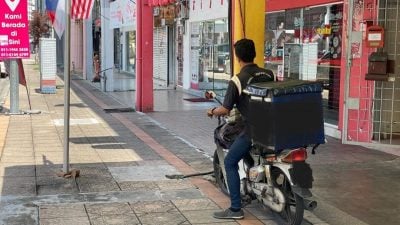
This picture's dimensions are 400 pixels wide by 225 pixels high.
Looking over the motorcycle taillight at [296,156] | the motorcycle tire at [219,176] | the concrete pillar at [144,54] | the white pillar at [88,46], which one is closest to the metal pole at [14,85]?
the concrete pillar at [144,54]

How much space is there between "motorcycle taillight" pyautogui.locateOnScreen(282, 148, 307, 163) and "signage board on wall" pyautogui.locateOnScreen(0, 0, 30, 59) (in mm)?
9647

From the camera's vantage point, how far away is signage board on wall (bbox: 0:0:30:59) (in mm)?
13227

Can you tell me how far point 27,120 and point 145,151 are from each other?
456 cm

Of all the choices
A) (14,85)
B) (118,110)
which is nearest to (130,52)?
(118,110)

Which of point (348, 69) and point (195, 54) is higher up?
point (195, 54)

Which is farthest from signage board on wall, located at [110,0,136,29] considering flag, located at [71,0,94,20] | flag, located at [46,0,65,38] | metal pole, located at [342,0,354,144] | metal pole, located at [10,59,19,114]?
flag, located at [46,0,65,38]

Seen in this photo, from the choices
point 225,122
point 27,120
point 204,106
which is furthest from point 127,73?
point 225,122

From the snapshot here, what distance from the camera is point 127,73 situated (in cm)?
3100

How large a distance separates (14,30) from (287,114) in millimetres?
9768

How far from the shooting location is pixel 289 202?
5414 mm

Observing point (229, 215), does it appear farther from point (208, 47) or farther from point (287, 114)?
point (208, 47)

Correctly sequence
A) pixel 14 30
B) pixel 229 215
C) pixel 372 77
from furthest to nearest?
pixel 14 30, pixel 372 77, pixel 229 215

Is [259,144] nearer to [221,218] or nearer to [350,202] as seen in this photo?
[221,218]

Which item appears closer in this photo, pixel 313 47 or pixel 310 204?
pixel 310 204
